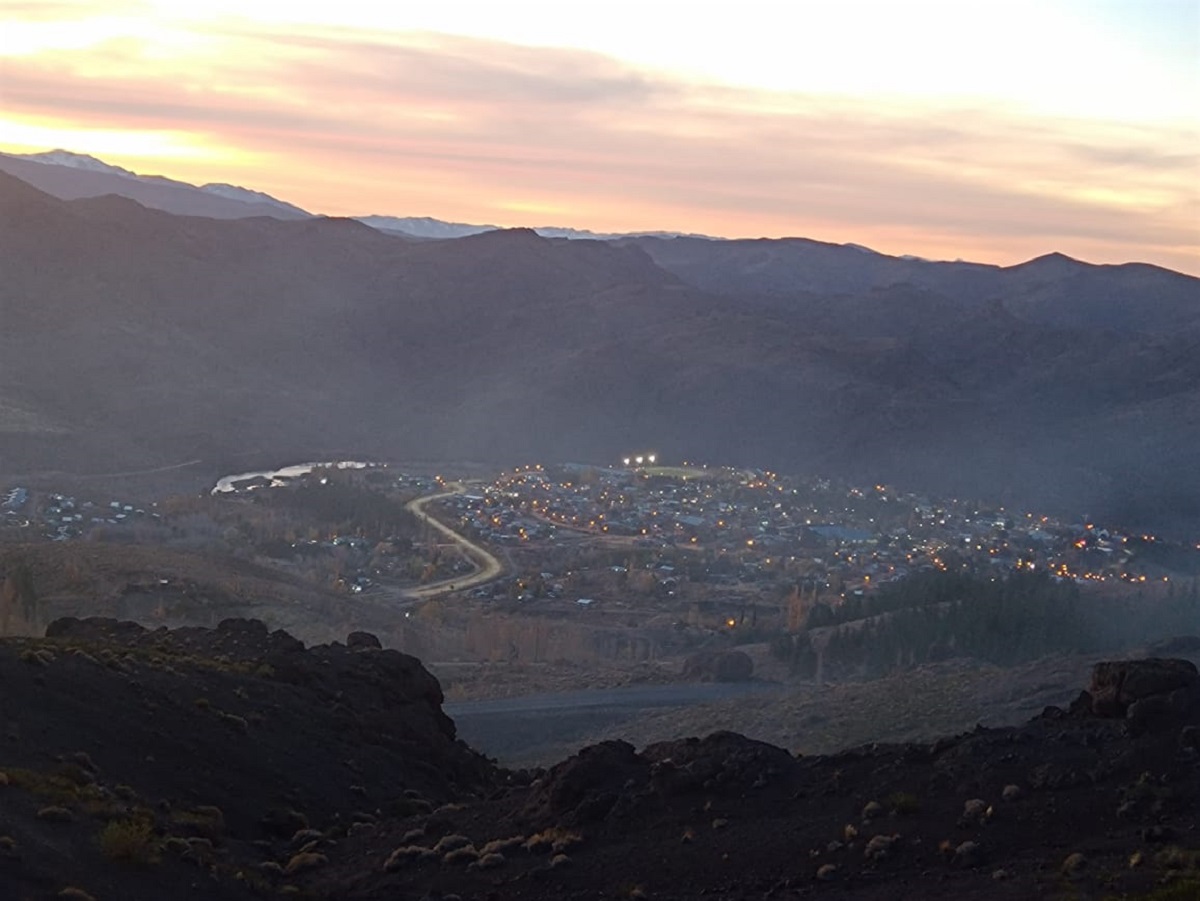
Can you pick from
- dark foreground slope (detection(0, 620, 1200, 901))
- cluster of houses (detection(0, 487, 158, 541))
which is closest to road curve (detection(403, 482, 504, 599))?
cluster of houses (detection(0, 487, 158, 541))

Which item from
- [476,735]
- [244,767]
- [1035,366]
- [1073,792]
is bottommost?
[476,735]

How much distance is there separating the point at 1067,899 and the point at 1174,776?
3.70 metres

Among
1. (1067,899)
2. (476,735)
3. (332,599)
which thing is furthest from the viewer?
(332,599)

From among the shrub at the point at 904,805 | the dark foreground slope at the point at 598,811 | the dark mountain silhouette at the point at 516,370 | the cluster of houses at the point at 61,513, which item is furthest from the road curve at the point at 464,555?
the shrub at the point at 904,805

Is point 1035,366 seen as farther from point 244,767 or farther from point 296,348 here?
point 244,767

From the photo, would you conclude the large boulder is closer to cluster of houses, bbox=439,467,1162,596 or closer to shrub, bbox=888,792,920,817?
shrub, bbox=888,792,920,817

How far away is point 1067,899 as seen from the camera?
38.8 feet

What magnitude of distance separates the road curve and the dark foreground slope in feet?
141

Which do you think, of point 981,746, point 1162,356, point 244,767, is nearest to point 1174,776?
point 981,746

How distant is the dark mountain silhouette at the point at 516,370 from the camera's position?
4653 inches

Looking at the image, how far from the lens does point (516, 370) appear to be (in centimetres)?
14850

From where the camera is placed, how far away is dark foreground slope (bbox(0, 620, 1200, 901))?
13.6m

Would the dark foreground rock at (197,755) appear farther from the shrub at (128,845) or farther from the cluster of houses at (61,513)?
the cluster of houses at (61,513)

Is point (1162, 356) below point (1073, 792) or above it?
above
